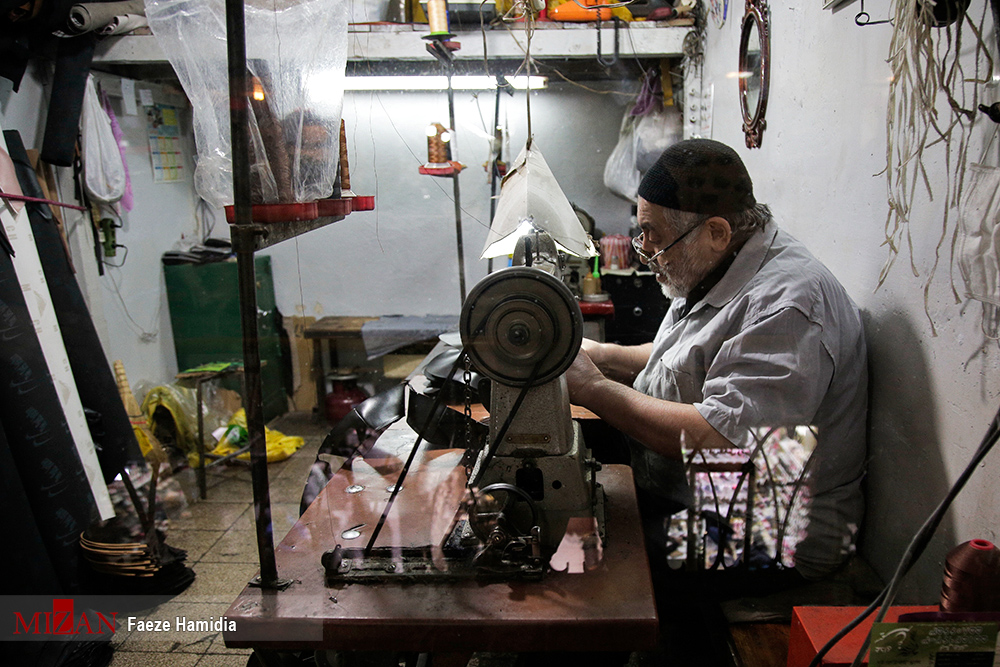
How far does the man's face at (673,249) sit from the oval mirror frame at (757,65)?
78 centimetres

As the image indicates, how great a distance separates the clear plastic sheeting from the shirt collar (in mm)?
813

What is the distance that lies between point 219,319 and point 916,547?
1.31m

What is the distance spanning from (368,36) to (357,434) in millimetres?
854

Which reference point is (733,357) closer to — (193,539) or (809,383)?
(809,383)

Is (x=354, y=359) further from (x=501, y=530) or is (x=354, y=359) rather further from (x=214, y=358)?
(x=501, y=530)

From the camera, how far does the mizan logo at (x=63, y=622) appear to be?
1.51 meters

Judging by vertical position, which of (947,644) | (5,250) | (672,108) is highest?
(672,108)

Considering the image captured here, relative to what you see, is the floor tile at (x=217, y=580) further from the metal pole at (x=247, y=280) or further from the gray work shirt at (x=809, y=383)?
the gray work shirt at (x=809, y=383)

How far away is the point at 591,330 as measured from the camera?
1778 mm

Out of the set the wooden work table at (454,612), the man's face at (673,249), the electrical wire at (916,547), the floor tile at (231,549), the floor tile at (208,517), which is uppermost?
the man's face at (673,249)

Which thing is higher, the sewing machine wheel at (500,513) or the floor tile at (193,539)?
the sewing machine wheel at (500,513)

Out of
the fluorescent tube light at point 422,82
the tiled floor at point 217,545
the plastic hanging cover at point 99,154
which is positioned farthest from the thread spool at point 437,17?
the tiled floor at point 217,545

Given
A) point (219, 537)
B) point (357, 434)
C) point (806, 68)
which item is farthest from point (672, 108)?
point (219, 537)

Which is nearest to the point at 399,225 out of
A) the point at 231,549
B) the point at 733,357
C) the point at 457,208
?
the point at 457,208
